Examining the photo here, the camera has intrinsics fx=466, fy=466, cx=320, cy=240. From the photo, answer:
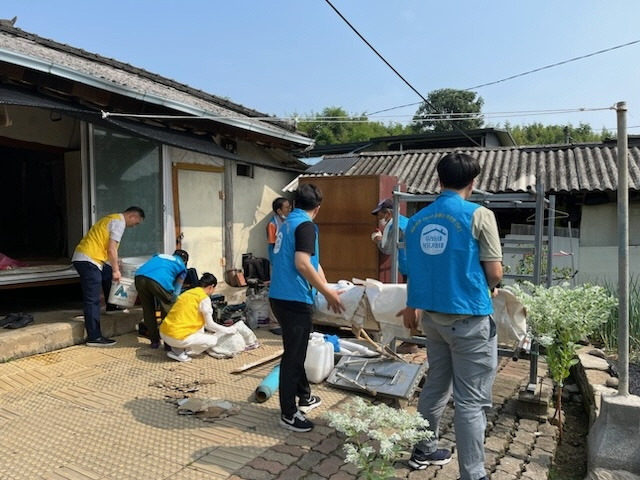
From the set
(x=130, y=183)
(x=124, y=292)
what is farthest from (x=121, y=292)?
(x=130, y=183)

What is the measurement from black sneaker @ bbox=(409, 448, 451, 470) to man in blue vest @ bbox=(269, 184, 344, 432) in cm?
81

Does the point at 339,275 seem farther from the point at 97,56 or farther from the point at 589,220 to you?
the point at 97,56

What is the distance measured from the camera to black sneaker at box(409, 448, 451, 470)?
9.83 feet

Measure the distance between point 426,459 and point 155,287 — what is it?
3680 millimetres

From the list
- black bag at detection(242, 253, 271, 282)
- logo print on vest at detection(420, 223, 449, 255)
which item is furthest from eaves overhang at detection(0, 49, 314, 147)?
logo print on vest at detection(420, 223, 449, 255)

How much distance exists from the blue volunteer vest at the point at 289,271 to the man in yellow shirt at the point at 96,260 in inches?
114

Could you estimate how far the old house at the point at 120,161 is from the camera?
5.46 meters

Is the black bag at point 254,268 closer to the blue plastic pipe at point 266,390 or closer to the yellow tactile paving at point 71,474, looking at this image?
the blue plastic pipe at point 266,390

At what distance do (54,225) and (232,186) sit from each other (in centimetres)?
375

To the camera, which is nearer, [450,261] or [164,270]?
[450,261]

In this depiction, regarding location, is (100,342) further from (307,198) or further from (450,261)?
(450,261)

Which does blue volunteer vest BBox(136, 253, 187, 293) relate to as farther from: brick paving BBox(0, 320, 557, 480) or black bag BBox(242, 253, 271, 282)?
black bag BBox(242, 253, 271, 282)

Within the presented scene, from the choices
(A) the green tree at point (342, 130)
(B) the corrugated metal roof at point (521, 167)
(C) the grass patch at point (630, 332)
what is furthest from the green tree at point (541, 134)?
(C) the grass patch at point (630, 332)

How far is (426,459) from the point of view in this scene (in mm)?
3020
